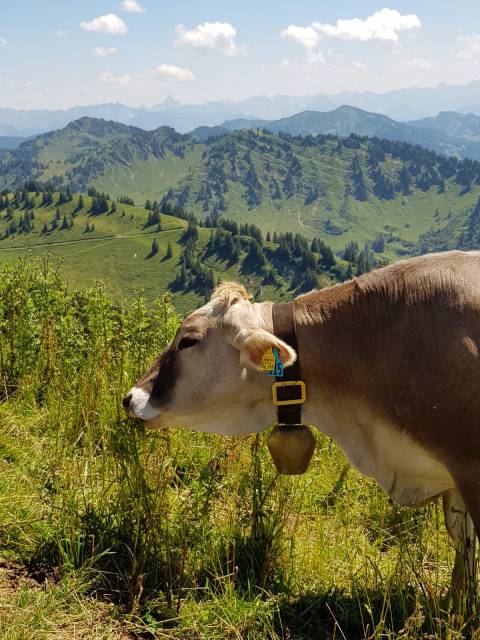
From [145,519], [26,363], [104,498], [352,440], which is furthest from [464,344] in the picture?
[26,363]

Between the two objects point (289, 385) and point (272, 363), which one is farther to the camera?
point (289, 385)

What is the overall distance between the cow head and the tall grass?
0.46 meters

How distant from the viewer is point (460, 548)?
4480 mm

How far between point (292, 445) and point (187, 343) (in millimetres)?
1181

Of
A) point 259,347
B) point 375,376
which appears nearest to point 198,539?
point 259,347

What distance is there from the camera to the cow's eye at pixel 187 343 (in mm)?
4848

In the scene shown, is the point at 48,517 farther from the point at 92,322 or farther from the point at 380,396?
the point at 92,322

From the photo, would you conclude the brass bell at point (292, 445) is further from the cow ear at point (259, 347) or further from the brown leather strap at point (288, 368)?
the cow ear at point (259, 347)

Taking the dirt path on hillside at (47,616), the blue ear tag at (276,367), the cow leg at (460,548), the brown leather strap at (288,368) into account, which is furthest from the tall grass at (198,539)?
the blue ear tag at (276,367)

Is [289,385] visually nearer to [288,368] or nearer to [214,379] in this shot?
[288,368]

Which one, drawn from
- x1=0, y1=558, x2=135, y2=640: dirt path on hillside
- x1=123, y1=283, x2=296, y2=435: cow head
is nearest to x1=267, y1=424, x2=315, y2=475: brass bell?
x1=123, y1=283, x2=296, y2=435: cow head

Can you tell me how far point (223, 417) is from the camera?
16.1ft

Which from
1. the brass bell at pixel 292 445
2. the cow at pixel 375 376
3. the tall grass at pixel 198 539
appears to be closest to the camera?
the cow at pixel 375 376

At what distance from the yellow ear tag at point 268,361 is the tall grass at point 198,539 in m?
1.12
